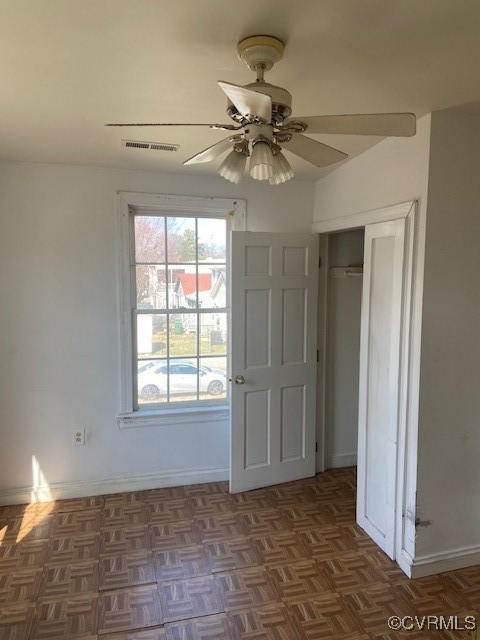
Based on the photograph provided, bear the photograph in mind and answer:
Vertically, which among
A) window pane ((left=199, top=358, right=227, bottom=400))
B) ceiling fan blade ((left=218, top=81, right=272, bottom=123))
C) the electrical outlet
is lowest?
the electrical outlet

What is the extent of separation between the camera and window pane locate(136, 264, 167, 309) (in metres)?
3.57

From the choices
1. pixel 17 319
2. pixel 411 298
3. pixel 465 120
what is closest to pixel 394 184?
pixel 465 120

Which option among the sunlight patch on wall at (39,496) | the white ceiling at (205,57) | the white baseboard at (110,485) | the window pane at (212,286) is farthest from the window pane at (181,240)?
the sunlight patch on wall at (39,496)

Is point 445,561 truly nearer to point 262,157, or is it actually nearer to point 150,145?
point 262,157

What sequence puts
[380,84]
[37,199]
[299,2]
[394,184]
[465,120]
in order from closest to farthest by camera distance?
[299,2], [380,84], [465,120], [394,184], [37,199]

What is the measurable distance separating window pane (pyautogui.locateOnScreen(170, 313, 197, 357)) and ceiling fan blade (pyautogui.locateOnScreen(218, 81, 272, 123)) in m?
2.38

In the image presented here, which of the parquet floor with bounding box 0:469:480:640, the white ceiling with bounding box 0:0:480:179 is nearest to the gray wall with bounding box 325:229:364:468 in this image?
the parquet floor with bounding box 0:469:480:640

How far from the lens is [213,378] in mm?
3812

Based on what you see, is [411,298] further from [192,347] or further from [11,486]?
[11,486]

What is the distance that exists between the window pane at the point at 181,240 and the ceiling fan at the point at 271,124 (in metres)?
1.90

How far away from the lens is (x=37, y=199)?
325 cm

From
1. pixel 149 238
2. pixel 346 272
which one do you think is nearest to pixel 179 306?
pixel 149 238

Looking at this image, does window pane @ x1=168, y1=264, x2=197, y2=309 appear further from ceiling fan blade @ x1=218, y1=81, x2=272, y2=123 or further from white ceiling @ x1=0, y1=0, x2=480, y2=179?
ceiling fan blade @ x1=218, y1=81, x2=272, y2=123

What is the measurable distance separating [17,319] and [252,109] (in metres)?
2.60
